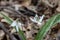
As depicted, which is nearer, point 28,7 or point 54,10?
point 54,10

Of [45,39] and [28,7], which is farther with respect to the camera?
[28,7]

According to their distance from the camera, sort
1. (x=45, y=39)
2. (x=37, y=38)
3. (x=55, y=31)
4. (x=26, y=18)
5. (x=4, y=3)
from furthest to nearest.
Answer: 1. (x=4, y=3)
2. (x=26, y=18)
3. (x=55, y=31)
4. (x=45, y=39)
5. (x=37, y=38)

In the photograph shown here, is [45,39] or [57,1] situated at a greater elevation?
[57,1]

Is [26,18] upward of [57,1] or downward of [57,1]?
downward

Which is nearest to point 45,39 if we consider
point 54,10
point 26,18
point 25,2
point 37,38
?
point 37,38

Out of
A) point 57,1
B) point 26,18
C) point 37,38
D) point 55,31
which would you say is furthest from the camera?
point 57,1

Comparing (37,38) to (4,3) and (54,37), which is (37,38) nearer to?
(54,37)

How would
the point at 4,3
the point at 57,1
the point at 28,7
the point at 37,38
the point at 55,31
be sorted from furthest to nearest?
the point at 4,3
the point at 28,7
the point at 57,1
the point at 55,31
the point at 37,38

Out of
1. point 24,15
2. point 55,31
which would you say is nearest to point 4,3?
point 24,15

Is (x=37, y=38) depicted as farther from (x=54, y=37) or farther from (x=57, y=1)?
(x=57, y=1)
